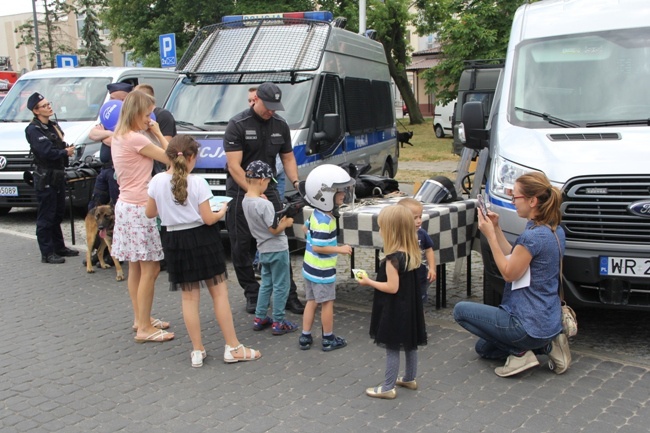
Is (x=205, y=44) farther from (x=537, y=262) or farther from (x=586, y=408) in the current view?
(x=586, y=408)

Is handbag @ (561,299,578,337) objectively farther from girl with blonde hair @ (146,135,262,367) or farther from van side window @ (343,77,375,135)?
van side window @ (343,77,375,135)

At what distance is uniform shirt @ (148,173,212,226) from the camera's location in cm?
495

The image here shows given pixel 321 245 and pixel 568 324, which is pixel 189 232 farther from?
pixel 568 324

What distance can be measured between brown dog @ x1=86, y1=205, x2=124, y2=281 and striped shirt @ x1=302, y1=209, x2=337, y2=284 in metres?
3.24

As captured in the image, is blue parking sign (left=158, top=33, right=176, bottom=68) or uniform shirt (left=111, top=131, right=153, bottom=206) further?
blue parking sign (left=158, top=33, right=176, bottom=68)

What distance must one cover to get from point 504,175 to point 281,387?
234cm

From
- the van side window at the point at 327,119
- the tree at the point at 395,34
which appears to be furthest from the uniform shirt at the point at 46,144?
the tree at the point at 395,34

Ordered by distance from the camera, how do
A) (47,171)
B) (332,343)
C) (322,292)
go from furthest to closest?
1. (47,171)
2. (332,343)
3. (322,292)

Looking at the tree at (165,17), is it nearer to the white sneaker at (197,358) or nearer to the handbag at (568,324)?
the white sneaker at (197,358)

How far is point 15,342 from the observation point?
5.73 m

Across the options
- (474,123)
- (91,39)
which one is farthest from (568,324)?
(91,39)

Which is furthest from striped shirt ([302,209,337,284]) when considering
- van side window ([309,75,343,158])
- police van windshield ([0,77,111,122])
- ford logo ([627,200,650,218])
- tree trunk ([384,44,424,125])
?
tree trunk ([384,44,424,125])

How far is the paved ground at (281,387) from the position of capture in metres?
4.16

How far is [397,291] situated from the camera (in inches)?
172
